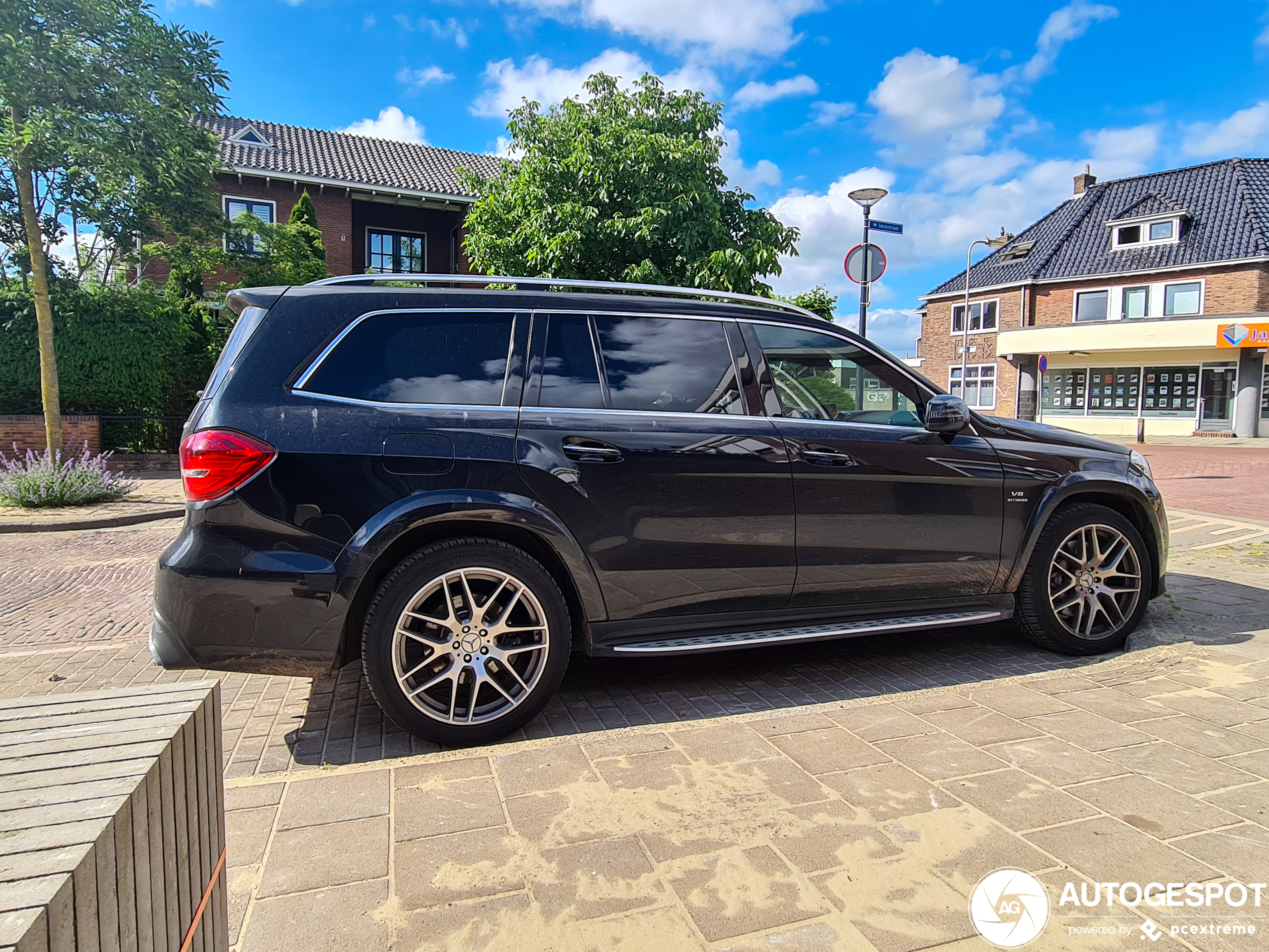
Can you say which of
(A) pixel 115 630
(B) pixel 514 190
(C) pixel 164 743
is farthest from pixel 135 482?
(C) pixel 164 743

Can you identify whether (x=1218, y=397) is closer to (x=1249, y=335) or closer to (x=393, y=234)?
(x=1249, y=335)

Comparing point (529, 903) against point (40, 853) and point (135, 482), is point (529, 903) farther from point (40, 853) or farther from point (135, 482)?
point (135, 482)

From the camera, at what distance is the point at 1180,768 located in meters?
2.91

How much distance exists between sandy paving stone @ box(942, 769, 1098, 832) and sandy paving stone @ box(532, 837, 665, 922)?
117 centimetres

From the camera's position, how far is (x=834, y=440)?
3699mm

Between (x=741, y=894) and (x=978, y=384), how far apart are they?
135 feet

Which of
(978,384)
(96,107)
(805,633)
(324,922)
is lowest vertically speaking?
(324,922)

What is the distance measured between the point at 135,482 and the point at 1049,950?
14.5 meters

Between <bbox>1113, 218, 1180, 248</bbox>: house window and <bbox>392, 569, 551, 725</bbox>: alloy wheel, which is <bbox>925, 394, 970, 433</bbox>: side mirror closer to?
<bbox>392, 569, 551, 725</bbox>: alloy wheel

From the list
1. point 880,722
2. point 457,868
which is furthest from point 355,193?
point 457,868

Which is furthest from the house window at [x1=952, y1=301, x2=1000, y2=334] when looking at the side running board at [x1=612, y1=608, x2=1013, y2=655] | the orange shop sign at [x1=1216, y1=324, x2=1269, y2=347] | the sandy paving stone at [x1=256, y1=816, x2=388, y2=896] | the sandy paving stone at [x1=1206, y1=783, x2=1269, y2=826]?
the sandy paving stone at [x1=256, y1=816, x2=388, y2=896]

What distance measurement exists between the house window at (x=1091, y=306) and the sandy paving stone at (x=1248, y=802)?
1420 inches

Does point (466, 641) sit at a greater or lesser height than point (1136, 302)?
lesser

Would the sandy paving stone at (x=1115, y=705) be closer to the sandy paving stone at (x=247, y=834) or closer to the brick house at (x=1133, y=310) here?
the sandy paving stone at (x=247, y=834)
